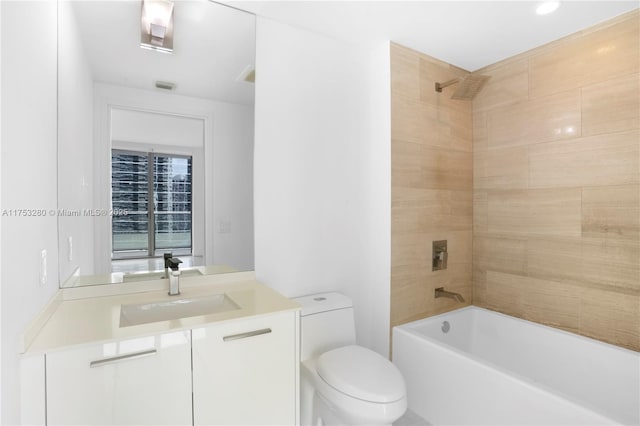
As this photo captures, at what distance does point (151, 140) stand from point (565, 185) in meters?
2.49

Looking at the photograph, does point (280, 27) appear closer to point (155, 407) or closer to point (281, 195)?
point (281, 195)

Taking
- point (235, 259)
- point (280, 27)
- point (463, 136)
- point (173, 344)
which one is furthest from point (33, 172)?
point (463, 136)

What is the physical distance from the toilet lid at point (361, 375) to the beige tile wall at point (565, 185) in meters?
1.36

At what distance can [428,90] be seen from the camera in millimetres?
2467

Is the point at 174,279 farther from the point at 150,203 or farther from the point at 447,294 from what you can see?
the point at 447,294

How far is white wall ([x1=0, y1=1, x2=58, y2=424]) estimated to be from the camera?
0.87m

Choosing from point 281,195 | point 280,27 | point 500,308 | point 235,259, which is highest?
point 280,27

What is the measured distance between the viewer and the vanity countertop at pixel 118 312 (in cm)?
107

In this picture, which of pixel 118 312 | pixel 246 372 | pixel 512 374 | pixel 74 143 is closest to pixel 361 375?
pixel 246 372

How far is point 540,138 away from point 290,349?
2.15m

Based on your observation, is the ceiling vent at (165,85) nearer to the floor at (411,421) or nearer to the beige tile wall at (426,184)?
the beige tile wall at (426,184)

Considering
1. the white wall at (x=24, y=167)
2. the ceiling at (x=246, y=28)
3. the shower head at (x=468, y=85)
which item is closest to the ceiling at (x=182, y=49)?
the ceiling at (x=246, y=28)

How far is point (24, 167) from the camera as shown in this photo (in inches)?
39.4

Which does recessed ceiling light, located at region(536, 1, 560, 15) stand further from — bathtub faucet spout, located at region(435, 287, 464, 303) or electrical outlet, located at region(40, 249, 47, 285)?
electrical outlet, located at region(40, 249, 47, 285)
